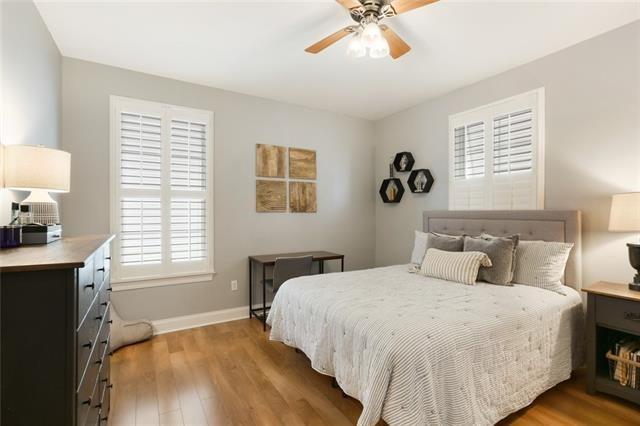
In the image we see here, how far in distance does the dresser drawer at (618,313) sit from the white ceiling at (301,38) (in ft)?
6.61

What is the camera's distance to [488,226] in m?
3.09

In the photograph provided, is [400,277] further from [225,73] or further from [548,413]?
[225,73]

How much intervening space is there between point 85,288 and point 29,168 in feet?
2.91

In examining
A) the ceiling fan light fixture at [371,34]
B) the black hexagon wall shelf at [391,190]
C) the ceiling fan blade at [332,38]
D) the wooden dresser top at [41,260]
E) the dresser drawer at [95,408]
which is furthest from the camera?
the black hexagon wall shelf at [391,190]

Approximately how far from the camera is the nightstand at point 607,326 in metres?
1.99

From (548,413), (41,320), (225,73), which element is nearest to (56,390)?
(41,320)

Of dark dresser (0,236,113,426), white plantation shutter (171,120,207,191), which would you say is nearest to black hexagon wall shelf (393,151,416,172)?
white plantation shutter (171,120,207,191)

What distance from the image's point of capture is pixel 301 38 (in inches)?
99.8

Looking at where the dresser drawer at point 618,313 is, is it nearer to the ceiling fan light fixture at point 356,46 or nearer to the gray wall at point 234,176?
the ceiling fan light fixture at point 356,46

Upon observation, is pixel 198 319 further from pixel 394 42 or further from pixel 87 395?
pixel 394 42

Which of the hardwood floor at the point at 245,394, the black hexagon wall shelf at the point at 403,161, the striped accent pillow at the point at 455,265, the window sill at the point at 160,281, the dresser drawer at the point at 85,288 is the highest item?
the black hexagon wall shelf at the point at 403,161

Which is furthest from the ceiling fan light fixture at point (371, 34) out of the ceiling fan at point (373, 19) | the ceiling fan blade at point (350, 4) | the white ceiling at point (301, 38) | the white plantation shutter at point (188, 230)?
the white plantation shutter at point (188, 230)

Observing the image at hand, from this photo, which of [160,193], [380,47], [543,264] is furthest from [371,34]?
[160,193]

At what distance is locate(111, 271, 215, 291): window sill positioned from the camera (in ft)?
10.1
